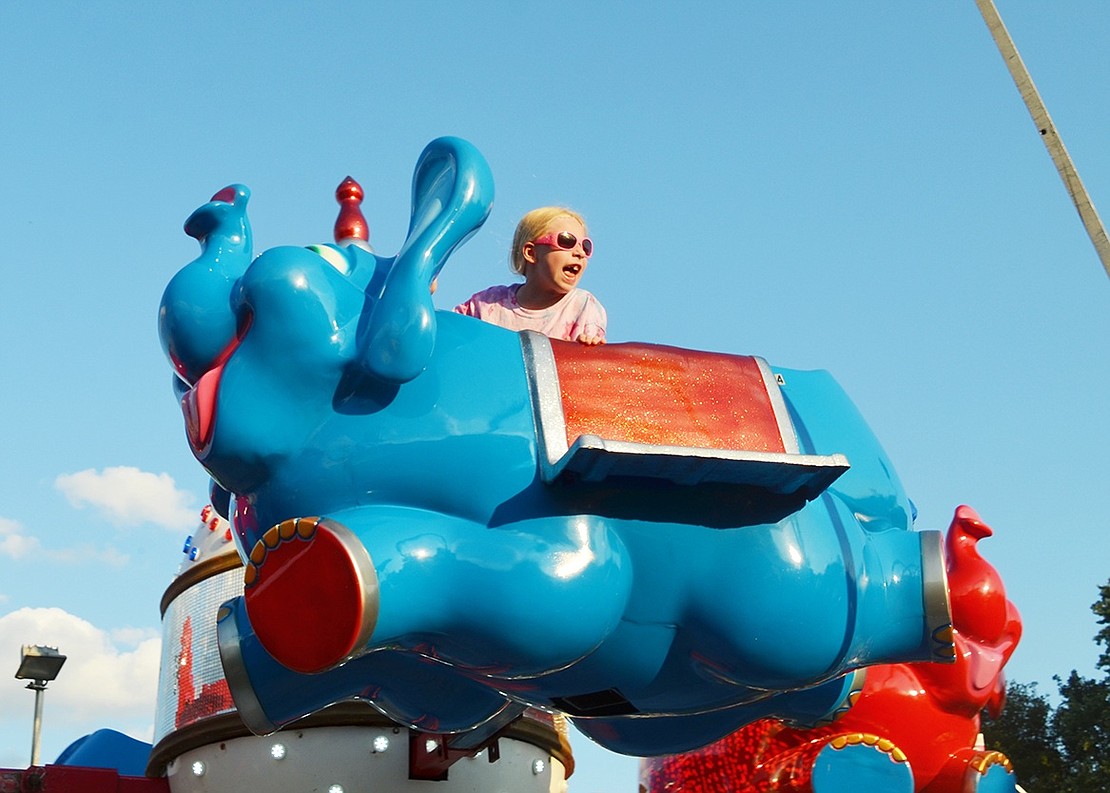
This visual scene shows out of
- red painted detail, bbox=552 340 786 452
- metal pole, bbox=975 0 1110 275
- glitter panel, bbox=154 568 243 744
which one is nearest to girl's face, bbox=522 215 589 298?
red painted detail, bbox=552 340 786 452

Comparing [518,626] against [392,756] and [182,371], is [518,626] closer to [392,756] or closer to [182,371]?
[182,371]

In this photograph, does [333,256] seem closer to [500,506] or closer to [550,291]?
[550,291]

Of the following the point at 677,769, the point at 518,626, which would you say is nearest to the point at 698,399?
the point at 518,626

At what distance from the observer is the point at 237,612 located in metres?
4.86

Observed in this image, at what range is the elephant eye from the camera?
468 cm

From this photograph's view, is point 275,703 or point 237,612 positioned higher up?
point 237,612

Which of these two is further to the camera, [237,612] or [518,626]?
[237,612]

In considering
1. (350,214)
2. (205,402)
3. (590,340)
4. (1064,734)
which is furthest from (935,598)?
(1064,734)

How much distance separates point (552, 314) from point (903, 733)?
2972 mm

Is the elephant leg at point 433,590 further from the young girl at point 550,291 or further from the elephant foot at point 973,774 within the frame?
the elephant foot at point 973,774

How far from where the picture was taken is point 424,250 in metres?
4.44

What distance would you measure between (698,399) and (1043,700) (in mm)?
14539

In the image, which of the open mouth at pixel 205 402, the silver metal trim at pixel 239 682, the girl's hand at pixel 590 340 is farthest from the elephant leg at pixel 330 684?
the girl's hand at pixel 590 340

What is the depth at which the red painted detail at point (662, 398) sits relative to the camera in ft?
14.6
